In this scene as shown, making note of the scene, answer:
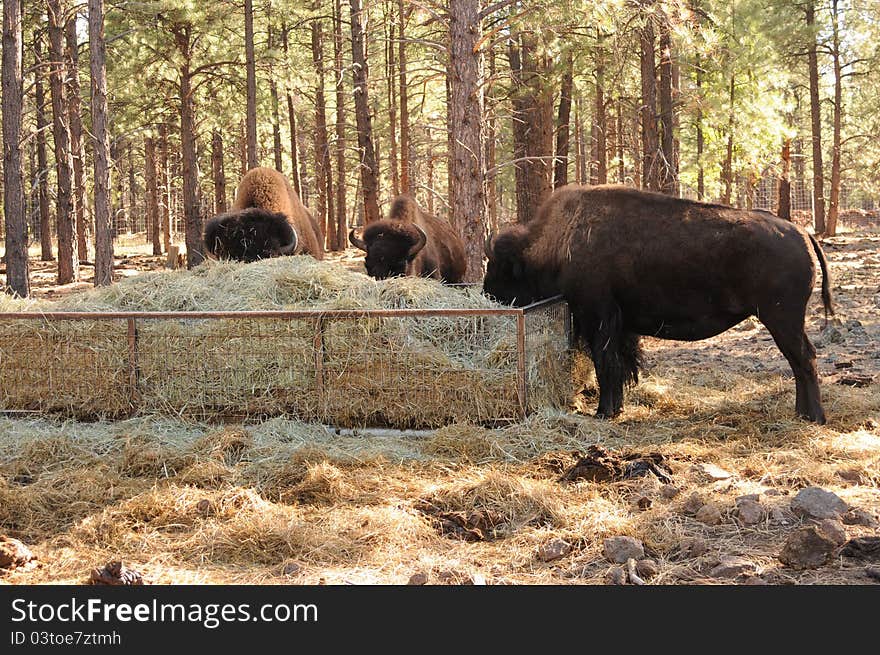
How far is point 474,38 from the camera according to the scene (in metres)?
10.7

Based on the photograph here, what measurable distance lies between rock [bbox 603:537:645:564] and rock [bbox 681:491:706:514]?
716mm

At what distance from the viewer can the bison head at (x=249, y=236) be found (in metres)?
11.1

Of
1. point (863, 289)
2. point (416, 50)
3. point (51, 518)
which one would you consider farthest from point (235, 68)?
point (51, 518)

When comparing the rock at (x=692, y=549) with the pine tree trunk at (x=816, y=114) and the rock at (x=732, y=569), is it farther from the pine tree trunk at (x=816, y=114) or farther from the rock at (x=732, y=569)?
the pine tree trunk at (x=816, y=114)

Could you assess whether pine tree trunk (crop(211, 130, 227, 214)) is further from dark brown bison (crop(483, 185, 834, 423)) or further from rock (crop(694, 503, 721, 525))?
rock (crop(694, 503, 721, 525))

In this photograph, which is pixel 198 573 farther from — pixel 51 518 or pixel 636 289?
pixel 636 289

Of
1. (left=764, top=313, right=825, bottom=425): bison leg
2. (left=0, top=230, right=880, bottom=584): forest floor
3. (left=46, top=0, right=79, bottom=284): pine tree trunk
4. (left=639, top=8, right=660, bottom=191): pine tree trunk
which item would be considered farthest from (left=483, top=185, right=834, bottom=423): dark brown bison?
(left=46, top=0, right=79, bottom=284): pine tree trunk

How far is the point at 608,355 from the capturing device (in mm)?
7879

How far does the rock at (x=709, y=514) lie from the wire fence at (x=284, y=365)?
220 centimetres

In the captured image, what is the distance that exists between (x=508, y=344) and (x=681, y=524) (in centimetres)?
253

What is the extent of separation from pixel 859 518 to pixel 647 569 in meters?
1.39

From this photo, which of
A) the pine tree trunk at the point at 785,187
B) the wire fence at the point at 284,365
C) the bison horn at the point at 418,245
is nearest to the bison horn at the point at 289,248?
the bison horn at the point at 418,245

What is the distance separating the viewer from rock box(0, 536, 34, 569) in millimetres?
4391

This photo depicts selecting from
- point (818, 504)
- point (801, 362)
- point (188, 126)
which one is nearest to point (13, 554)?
point (818, 504)
